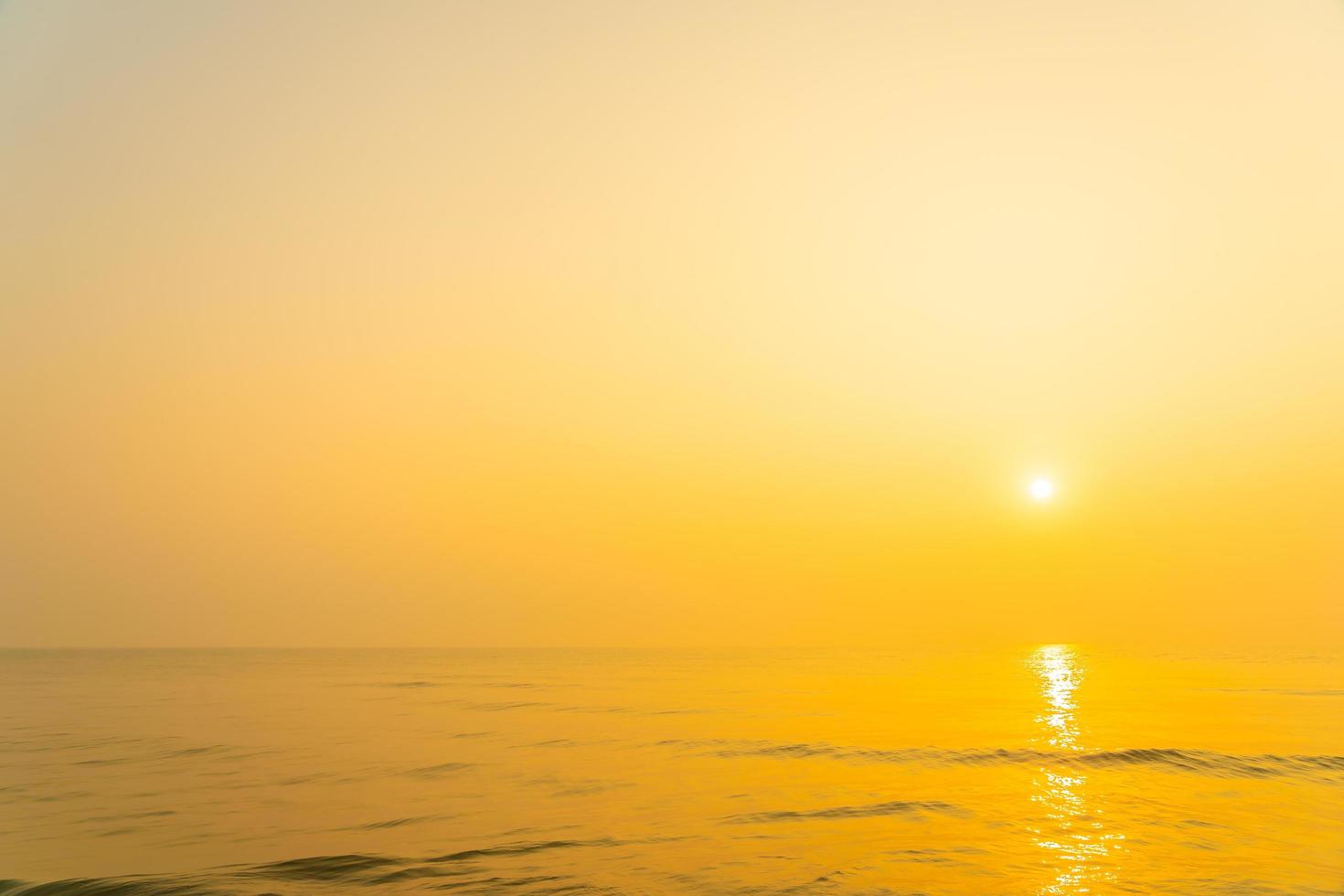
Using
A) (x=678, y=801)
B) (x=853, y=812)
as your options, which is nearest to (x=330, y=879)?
(x=678, y=801)

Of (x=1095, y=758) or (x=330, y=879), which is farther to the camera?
(x=1095, y=758)

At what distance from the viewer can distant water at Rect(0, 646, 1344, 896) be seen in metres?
17.8

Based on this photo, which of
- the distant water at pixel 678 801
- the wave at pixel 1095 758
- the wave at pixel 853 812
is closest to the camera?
the distant water at pixel 678 801

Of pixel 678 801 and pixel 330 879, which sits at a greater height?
pixel 330 879

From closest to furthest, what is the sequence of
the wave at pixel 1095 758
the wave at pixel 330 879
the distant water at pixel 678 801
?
the wave at pixel 330 879, the distant water at pixel 678 801, the wave at pixel 1095 758

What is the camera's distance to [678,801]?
25031 mm

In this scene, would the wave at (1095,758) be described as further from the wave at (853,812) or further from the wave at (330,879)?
the wave at (330,879)

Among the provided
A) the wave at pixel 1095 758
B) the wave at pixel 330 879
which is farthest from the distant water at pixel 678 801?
the wave at pixel 1095 758

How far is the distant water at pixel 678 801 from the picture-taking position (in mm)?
17766

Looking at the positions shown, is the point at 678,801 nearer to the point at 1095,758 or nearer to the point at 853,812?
the point at 853,812

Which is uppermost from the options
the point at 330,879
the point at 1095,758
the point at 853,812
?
the point at 330,879

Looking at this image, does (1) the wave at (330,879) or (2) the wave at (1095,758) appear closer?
(1) the wave at (330,879)

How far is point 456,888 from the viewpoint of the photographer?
16766 millimetres

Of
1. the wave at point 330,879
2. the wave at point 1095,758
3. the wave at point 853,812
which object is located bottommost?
the wave at point 1095,758
